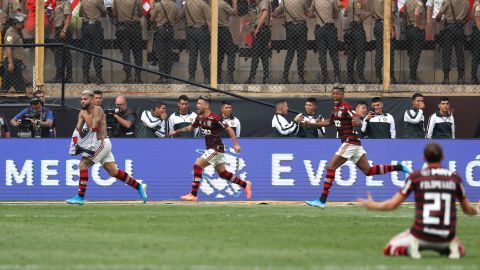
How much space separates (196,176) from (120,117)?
9.35ft

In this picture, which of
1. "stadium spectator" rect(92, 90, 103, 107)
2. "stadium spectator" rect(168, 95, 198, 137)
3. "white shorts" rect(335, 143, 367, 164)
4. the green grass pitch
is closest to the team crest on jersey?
"stadium spectator" rect(168, 95, 198, 137)

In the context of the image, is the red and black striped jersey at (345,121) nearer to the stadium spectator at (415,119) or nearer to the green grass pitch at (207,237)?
the green grass pitch at (207,237)

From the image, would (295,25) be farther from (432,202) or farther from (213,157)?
(432,202)

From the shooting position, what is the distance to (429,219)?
1263 cm

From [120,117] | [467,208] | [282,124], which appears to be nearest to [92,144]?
[120,117]

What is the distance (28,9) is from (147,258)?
A: 614 inches

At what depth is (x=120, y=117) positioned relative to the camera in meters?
25.0

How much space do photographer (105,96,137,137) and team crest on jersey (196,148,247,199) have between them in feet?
5.91

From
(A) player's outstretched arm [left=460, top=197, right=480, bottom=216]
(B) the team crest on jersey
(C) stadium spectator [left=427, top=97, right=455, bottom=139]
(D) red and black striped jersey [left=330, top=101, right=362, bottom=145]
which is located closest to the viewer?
(A) player's outstretched arm [left=460, top=197, right=480, bottom=216]

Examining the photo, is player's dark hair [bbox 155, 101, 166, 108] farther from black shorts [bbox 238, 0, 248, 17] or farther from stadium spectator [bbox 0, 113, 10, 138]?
stadium spectator [bbox 0, 113, 10, 138]

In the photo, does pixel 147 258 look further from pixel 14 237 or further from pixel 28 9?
pixel 28 9

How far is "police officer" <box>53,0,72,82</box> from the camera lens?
1072 inches

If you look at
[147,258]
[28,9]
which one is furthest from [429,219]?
[28,9]

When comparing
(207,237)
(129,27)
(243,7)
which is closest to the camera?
(207,237)
